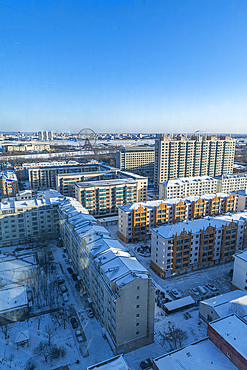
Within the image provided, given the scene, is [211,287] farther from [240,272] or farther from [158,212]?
[158,212]

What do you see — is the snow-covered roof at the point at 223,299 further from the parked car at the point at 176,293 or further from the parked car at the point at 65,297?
the parked car at the point at 65,297

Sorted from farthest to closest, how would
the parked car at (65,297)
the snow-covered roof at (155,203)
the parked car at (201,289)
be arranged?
1. the snow-covered roof at (155,203)
2. the parked car at (201,289)
3. the parked car at (65,297)

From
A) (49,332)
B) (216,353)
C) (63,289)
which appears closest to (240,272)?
(216,353)

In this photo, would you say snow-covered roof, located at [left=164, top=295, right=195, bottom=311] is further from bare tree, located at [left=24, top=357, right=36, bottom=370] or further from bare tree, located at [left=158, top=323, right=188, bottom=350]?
bare tree, located at [left=24, top=357, right=36, bottom=370]

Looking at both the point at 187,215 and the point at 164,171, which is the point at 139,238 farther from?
the point at 164,171

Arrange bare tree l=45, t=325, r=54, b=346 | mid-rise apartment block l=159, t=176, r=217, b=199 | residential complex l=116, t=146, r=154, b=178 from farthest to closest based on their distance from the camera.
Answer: residential complex l=116, t=146, r=154, b=178 → mid-rise apartment block l=159, t=176, r=217, b=199 → bare tree l=45, t=325, r=54, b=346

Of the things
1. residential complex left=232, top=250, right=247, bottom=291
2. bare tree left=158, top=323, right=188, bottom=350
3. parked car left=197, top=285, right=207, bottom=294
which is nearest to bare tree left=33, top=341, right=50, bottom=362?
bare tree left=158, top=323, right=188, bottom=350

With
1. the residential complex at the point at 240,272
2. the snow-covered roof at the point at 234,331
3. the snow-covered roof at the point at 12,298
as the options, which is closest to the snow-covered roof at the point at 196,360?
the snow-covered roof at the point at 234,331
